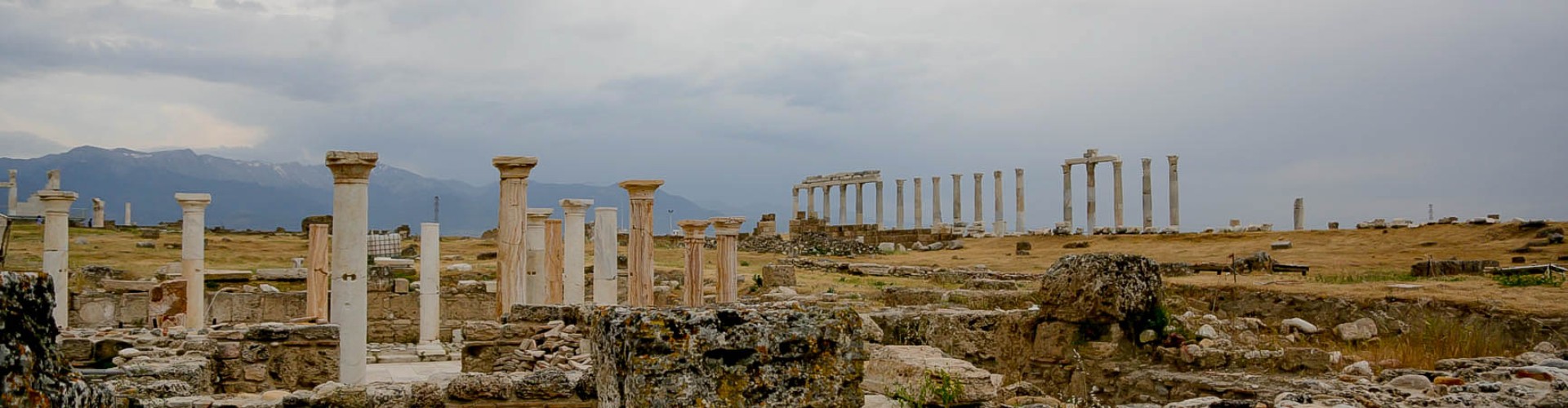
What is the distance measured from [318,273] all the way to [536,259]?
4.15 m

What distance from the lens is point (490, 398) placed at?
29.2ft

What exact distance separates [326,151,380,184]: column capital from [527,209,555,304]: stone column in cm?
683

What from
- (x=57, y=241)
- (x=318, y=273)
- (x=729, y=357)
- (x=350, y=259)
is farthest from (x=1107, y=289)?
(x=57, y=241)

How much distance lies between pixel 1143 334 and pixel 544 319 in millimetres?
7980

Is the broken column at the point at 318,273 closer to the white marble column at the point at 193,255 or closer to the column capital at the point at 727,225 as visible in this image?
the white marble column at the point at 193,255

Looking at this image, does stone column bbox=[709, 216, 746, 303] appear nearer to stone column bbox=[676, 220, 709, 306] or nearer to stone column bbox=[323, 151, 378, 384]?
stone column bbox=[676, 220, 709, 306]

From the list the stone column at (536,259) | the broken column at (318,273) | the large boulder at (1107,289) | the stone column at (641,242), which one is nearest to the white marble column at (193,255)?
the broken column at (318,273)

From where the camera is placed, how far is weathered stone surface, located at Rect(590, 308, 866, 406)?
14.3ft

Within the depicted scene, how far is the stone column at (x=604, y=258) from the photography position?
20812 mm

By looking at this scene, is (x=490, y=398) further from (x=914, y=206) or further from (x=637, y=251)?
(x=914, y=206)

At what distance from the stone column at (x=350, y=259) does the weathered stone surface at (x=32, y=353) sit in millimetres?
10988

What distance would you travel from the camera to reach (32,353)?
2.55 metres

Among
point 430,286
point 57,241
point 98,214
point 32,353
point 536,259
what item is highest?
point 98,214

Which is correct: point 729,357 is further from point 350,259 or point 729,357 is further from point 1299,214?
point 1299,214
